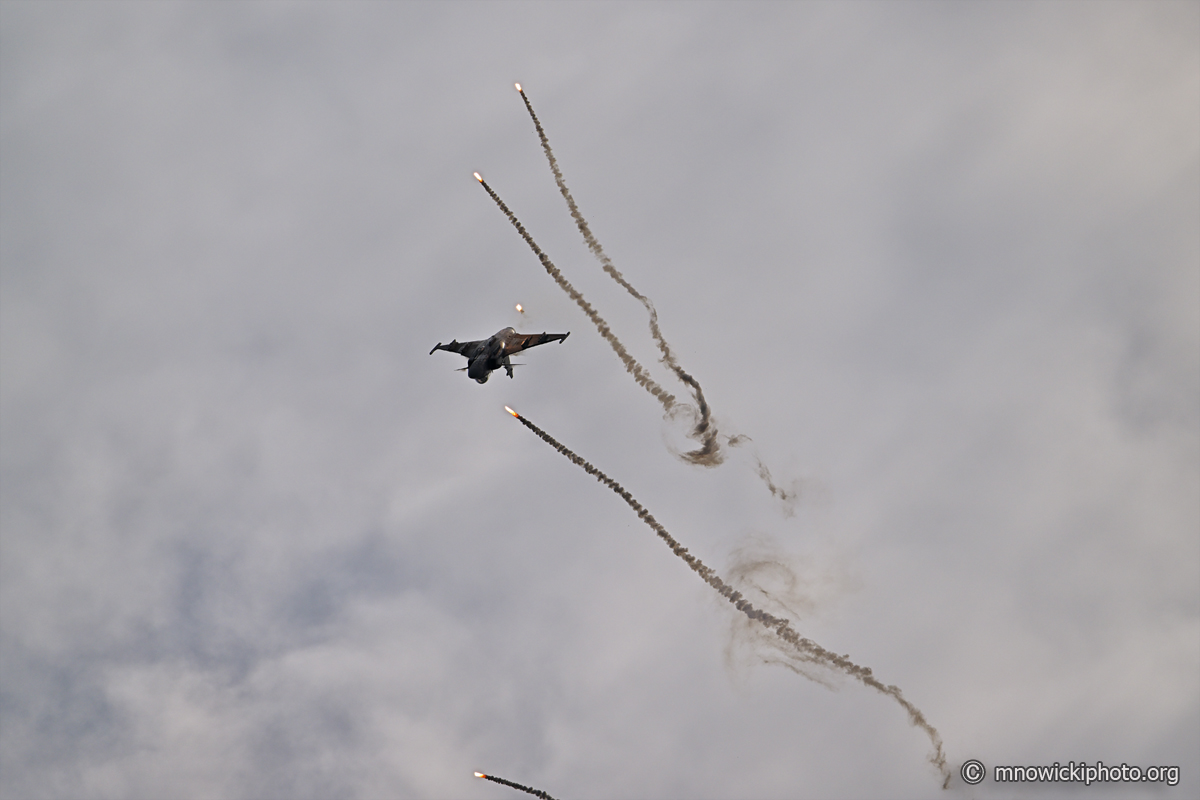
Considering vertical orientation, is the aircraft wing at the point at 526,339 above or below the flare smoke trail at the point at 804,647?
above

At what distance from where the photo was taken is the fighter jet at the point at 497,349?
4897 inches

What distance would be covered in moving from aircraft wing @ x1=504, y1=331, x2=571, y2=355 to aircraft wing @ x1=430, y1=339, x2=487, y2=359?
3302mm

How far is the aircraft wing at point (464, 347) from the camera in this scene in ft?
413

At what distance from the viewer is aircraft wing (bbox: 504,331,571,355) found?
413 ft

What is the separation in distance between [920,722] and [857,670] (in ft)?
33.6

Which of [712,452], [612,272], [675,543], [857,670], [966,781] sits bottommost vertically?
[966,781]

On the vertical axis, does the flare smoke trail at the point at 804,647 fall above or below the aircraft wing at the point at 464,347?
below

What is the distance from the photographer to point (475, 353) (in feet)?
412

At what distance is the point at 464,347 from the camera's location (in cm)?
12800

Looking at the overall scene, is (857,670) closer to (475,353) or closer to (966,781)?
(966,781)

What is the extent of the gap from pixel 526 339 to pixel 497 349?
4409mm

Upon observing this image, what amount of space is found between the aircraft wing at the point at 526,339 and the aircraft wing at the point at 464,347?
10.8ft

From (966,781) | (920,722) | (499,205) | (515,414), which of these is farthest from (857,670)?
→ (499,205)

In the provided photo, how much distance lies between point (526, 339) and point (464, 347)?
8244mm
